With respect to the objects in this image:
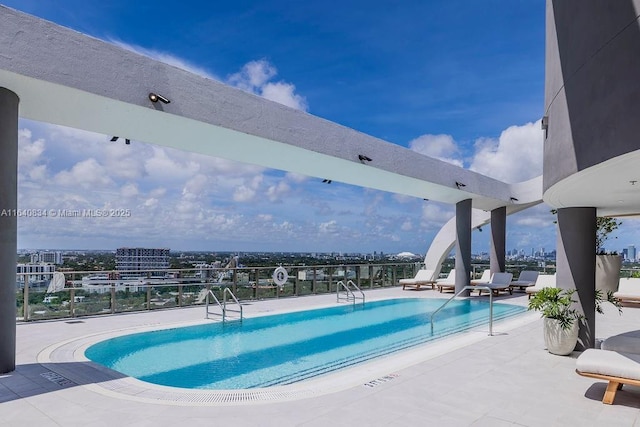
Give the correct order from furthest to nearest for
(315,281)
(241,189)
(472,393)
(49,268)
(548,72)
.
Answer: (241,189)
(315,281)
(49,268)
(548,72)
(472,393)

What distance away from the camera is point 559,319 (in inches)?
291

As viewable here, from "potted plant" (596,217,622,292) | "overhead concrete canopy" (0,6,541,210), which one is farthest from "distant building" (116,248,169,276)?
"potted plant" (596,217,622,292)

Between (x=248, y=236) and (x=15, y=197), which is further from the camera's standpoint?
(x=248, y=236)

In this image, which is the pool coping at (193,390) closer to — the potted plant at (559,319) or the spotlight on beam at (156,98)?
the potted plant at (559,319)

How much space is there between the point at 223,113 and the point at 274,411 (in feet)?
17.6

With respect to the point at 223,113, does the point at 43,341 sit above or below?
below

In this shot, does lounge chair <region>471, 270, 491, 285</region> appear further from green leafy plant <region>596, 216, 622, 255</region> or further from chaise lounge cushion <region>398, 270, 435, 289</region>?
green leafy plant <region>596, 216, 622, 255</region>

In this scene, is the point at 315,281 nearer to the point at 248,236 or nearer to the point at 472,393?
the point at 248,236

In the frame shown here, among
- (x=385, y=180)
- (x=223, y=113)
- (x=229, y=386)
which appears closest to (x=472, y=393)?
(x=229, y=386)

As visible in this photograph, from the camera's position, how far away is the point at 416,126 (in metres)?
29.5

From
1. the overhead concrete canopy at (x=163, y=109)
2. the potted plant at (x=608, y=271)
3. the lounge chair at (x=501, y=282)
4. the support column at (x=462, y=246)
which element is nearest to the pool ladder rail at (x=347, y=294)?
the support column at (x=462, y=246)

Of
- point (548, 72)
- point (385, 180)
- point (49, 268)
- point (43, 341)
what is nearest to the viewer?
point (548, 72)

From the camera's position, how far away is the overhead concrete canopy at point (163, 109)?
6031mm

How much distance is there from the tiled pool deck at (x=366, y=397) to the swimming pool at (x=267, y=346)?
1.05 meters
